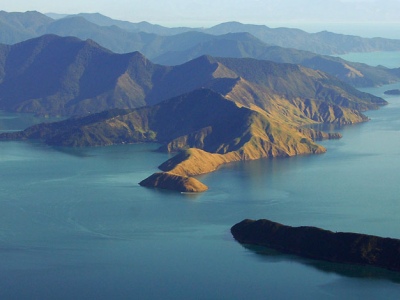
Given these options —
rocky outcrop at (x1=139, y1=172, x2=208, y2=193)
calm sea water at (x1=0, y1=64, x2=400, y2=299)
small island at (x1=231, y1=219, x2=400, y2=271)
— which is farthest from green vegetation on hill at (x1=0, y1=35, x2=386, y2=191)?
small island at (x1=231, y1=219, x2=400, y2=271)

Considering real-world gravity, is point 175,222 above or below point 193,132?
below

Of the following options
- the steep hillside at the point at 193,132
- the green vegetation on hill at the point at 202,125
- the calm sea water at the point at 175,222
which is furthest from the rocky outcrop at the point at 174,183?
the steep hillside at the point at 193,132

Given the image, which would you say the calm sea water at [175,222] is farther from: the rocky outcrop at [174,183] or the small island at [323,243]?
the rocky outcrop at [174,183]

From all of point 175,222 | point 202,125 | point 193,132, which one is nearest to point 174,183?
point 175,222

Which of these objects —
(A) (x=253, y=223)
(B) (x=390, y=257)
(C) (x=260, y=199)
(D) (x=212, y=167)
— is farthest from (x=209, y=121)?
(B) (x=390, y=257)

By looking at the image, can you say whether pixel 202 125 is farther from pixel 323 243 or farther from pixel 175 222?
pixel 323 243

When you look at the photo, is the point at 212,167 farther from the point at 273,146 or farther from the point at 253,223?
the point at 253,223
